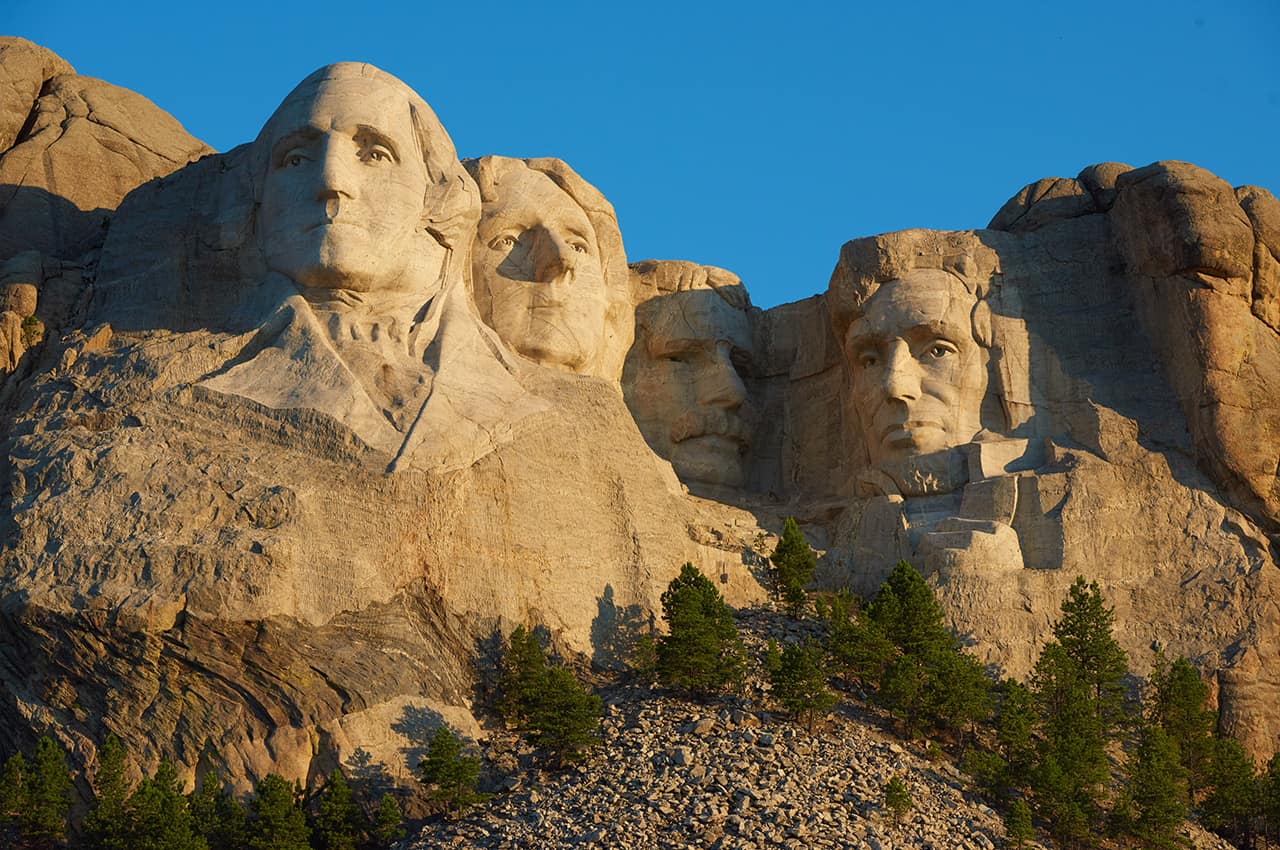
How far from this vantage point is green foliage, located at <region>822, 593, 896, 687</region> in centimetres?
2773

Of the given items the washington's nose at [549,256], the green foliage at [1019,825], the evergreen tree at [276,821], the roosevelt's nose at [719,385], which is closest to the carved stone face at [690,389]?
the roosevelt's nose at [719,385]

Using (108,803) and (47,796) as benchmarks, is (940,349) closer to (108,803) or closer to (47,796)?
(108,803)

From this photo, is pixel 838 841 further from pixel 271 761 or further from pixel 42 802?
pixel 42 802

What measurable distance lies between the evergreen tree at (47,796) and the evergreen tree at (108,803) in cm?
30

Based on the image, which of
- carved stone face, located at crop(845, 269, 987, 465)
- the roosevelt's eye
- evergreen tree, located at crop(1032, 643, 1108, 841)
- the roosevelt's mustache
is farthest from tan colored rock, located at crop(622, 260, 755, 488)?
evergreen tree, located at crop(1032, 643, 1108, 841)

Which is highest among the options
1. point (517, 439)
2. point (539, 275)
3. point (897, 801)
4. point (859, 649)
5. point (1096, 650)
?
point (539, 275)

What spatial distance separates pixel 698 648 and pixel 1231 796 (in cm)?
598

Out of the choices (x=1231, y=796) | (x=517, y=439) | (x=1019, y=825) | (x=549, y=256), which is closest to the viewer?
(x=1019, y=825)

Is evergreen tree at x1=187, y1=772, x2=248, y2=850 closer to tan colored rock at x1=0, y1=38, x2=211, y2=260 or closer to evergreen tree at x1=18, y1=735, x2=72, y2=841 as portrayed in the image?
evergreen tree at x1=18, y1=735, x2=72, y2=841

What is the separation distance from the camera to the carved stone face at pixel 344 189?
2897cm

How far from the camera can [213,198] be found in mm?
31016

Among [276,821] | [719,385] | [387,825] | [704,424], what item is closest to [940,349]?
[719,385]

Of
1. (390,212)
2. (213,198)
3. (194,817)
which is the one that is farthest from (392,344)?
(194,817)

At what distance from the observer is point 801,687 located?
2664 centimetres
